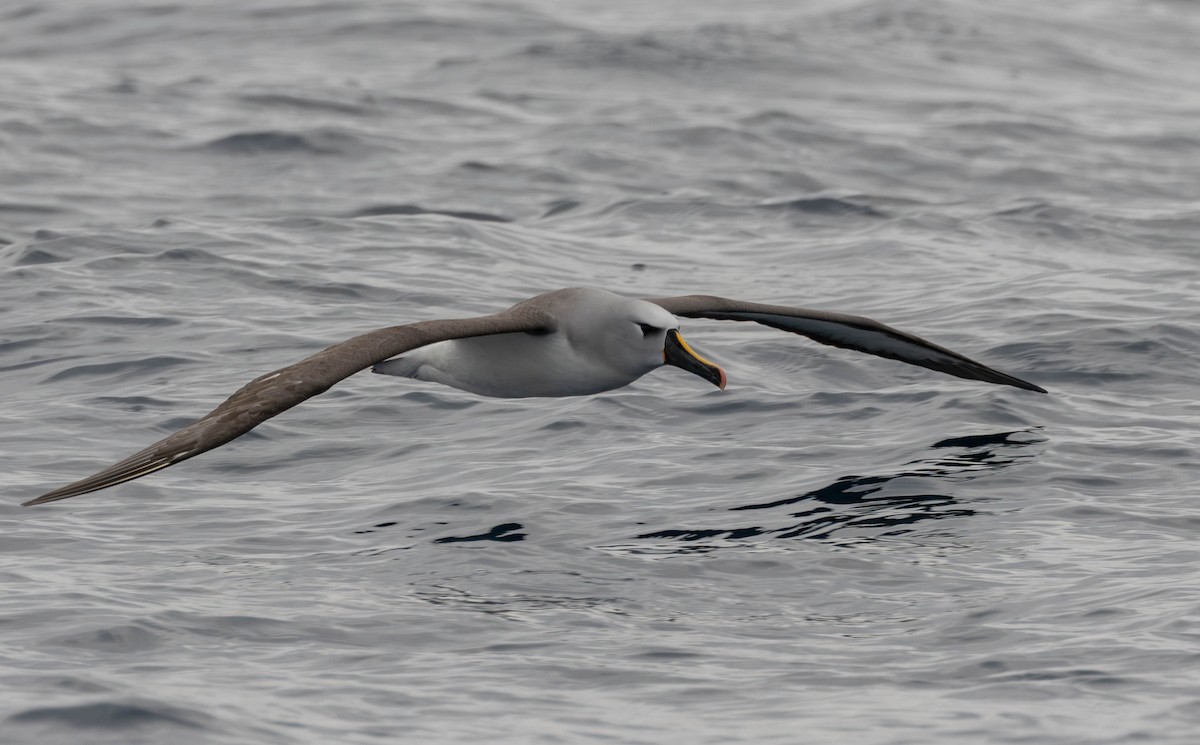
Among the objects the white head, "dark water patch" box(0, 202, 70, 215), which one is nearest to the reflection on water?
the white head

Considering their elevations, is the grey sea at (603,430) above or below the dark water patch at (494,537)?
above

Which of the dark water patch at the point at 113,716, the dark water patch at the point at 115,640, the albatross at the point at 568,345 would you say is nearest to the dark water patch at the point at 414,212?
the albatross at the point at 568,345

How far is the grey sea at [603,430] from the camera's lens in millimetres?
8969

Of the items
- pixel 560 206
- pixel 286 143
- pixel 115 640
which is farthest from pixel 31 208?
pixel 115 640

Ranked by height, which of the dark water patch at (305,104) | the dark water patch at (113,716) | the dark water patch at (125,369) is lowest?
the dark water patch at (113,716)

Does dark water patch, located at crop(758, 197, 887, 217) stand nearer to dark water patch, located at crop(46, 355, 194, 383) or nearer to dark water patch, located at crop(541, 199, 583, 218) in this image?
dark water patch, located at crop(541, 199, 583, 218)

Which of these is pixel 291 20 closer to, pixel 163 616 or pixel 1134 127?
pixel 1134 127

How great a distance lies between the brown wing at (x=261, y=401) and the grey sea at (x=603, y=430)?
2.87 ft

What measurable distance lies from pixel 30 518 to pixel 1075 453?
23.6 ft

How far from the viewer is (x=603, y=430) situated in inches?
539

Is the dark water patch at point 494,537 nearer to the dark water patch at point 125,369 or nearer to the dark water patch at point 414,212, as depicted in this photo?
the dark water patch at point 125,369

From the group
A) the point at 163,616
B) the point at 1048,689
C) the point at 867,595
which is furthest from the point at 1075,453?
the point at 163,616

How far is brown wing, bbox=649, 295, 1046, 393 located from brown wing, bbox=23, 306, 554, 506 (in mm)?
2636

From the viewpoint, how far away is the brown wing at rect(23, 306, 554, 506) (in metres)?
9.41
